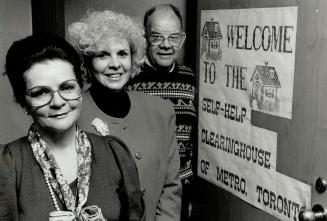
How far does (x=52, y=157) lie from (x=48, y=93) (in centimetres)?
20

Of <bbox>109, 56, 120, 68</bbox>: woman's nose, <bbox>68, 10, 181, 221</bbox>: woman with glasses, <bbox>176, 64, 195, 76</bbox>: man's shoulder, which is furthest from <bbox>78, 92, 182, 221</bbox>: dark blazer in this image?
<bbox>176, 64, 195, 76</bbox>: man's shoulder

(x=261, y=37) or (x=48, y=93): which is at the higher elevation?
(x=261, y=37)

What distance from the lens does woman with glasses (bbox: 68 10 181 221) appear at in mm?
1869

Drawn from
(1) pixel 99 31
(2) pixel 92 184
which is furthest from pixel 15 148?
(1) pixel 99 31

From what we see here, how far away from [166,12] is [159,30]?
0.12m

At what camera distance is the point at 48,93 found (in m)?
1.41

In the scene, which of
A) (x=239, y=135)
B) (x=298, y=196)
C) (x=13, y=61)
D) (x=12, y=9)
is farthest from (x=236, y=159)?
(x=12, y=9)

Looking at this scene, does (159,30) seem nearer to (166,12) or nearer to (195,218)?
(166,12)

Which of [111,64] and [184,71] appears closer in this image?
[111,64]

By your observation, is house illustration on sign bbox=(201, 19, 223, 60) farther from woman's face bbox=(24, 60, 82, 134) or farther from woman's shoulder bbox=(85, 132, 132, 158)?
woman's face bbox=(24, 60, 82, 134)

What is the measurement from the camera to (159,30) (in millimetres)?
2455

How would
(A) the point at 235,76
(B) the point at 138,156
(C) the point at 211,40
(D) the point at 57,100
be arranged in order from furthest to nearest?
(C) the point at 211,40, (A) the point at 235,76, (B) the point at 138,156, (D) the point at 57,100

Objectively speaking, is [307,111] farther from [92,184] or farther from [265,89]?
[92,184]

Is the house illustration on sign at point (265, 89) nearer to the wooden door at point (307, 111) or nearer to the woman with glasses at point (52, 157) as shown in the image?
the wooden door at point (307, 111)
